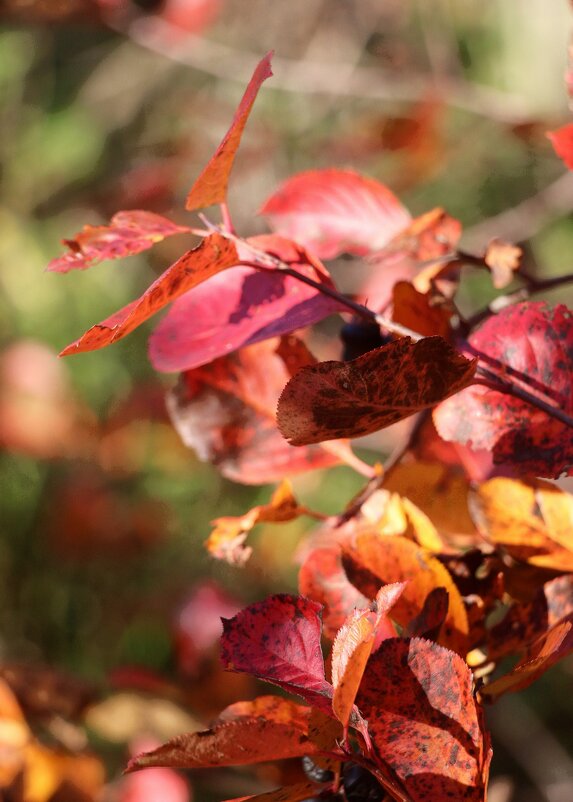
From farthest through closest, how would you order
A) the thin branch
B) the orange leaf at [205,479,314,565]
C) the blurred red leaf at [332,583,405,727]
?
the thin branch
the orange leaf at [205,479,314,565]
the blurred red leaf at [332,583,405,727]

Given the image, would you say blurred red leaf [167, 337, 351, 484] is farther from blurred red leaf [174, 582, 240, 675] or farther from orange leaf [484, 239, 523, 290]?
blurred red leaf [174, 582, 240, 675]

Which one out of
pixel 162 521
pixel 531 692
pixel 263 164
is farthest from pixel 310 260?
pixel 263 164

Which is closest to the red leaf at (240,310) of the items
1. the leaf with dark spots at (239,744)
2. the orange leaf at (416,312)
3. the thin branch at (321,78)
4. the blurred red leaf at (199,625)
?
the orange leaf at (416,312)

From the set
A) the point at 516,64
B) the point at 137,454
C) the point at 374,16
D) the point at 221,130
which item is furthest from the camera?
the point at 516,64

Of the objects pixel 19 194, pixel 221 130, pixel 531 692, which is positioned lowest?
pixel 531 692

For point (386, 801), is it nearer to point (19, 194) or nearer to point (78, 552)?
point (78, 552)

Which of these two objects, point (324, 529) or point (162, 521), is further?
point (162, 521)

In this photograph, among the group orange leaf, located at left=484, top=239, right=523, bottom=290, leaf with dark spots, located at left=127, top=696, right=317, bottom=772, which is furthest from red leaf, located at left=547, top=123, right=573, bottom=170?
leaf with dark spots, located at left=127, top=696, right=317, bottom=772
